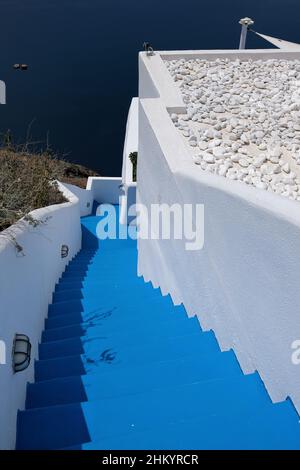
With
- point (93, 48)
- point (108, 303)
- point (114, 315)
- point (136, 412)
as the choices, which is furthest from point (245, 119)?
point (93, 48)

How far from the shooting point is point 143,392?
3.06m

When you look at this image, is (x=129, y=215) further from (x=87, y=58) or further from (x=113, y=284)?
(x=87, y=58)

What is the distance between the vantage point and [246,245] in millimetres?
3207

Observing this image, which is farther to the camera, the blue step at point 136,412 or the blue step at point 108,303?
the blue step at point 108,303

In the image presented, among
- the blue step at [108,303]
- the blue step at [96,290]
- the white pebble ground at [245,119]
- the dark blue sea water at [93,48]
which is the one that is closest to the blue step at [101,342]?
the blue step at [108,303]

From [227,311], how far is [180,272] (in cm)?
135

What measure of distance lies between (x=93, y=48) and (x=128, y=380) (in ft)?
101

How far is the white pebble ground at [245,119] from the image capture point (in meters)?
4.78

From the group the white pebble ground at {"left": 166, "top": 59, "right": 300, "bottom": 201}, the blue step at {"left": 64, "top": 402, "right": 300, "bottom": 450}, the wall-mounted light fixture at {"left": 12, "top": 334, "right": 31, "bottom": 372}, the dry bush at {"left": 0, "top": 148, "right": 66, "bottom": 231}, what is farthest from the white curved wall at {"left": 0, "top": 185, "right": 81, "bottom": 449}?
the white pebble ground at {"left": 166, "top": 59, "right": 300, "bottom": 201}

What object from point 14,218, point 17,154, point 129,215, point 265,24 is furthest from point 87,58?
point 14,218

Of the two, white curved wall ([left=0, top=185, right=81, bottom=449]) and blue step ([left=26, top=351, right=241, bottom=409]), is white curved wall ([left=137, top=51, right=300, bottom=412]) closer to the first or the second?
blue step ([left=26, top=351, right=241, bottom=409])

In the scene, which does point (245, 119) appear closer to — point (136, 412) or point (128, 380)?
point (128, 380)

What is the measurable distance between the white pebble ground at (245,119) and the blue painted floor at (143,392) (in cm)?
159

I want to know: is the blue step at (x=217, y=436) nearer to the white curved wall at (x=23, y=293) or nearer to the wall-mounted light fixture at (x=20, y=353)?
the white curved wall at (x=23, y=293)
